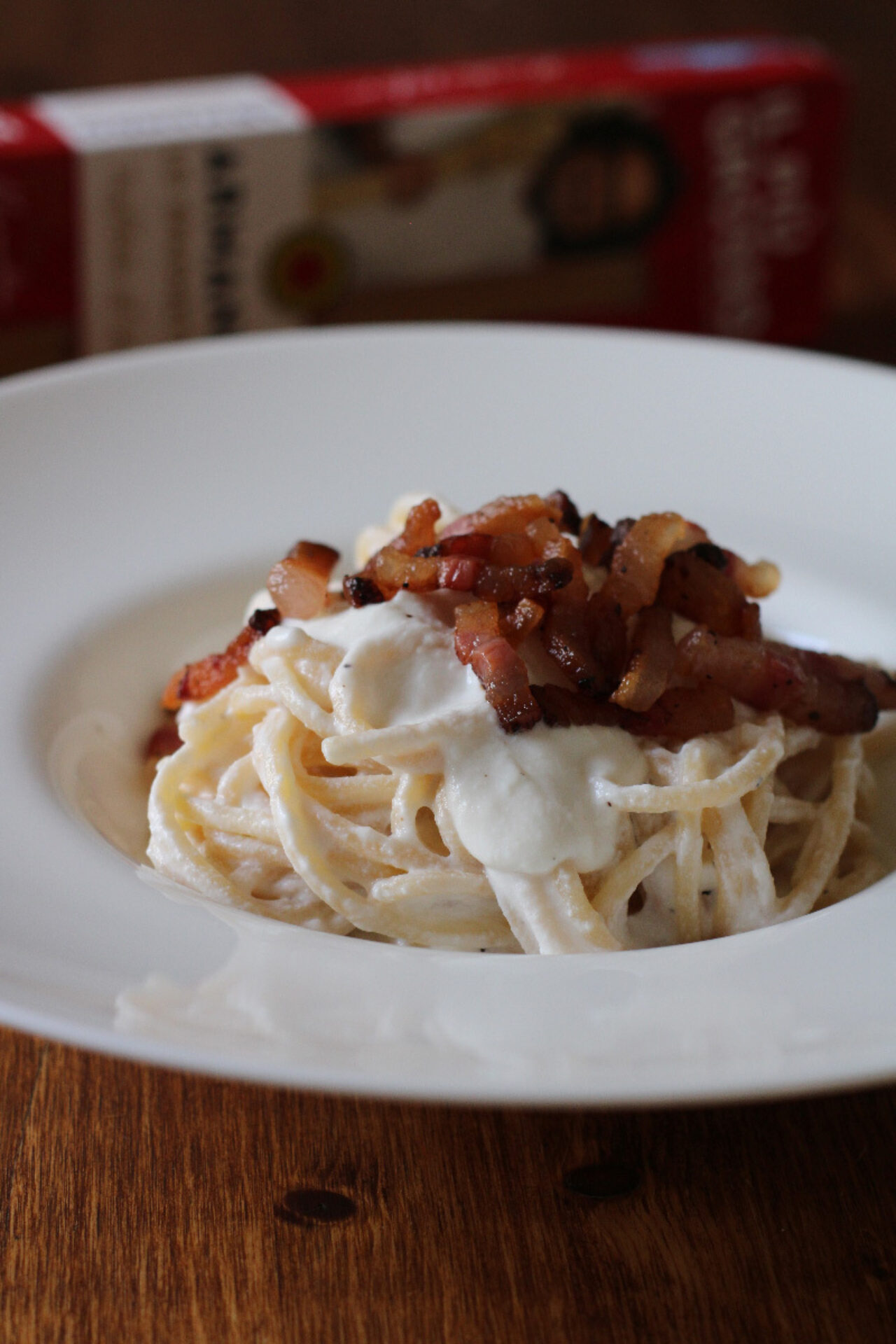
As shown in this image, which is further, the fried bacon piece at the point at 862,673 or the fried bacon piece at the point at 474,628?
the fried bacon piece at the point at 862,673

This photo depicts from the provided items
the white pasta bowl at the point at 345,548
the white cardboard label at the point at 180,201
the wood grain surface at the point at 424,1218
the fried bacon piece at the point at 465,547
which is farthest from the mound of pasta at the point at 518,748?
the white cardboard label at the point at 180,201

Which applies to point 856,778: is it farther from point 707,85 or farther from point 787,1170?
point 707,85

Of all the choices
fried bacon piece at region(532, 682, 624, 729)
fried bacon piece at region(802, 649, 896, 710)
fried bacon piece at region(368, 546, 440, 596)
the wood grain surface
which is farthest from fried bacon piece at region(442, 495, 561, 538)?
the wood grain surface

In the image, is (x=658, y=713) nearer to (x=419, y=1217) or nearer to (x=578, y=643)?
(x=578, y=643)

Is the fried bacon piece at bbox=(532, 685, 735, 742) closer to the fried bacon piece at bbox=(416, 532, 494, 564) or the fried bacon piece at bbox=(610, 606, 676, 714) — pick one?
the fried bacon piece at bbox=(610, 606, 676, 714)

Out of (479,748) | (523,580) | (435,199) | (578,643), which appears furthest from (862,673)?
(435,199)

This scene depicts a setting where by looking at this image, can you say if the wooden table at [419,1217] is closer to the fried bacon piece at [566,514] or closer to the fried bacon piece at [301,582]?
the fried bacon piece at [301,582]
